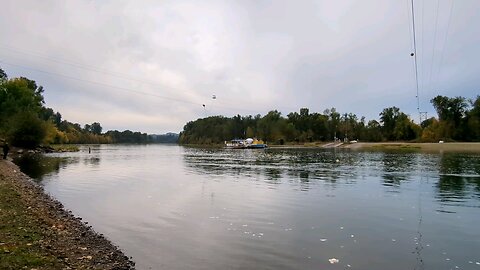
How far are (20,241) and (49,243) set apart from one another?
3.28 feet

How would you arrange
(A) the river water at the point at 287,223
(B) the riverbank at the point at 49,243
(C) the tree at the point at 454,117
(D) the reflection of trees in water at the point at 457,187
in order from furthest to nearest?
(C) the tree at the point at 454,117, (D) the reflection of trees in water at the point at 457,187, (A) the river water at the point at 287,223, (B) the riverbank at the point at 49,243

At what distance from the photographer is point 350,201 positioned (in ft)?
88.1

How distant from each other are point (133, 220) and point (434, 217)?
1658 centimetres

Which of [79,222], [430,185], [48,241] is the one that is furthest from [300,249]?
[430,185]

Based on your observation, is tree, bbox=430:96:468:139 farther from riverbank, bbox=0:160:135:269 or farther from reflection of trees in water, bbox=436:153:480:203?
riverbank, bbox=0:160:135:269

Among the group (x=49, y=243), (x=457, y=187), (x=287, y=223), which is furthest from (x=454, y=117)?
(x=49, y=243)

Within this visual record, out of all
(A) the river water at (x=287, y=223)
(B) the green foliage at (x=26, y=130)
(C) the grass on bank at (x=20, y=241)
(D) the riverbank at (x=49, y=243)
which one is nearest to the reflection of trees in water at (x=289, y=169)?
(A) the river water at (x=287, y=223)

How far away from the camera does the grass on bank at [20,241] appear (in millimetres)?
10461

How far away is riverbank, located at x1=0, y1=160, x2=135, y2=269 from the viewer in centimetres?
1097

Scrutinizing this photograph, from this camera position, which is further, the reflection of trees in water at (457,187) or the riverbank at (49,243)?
the reflection of trees in water at (457,187)

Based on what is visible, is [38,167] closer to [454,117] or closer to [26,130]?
[26,130]

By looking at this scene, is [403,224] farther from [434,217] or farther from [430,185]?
[430,185]

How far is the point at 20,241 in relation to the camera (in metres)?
12.6

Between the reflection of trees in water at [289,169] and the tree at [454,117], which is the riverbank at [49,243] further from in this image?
the tree at [454,117]
